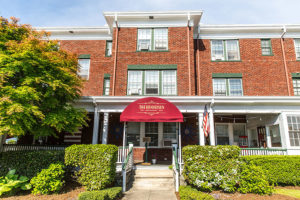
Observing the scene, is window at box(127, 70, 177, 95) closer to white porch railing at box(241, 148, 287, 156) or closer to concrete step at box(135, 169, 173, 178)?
concrete step at box(135, 169, 173, 178)

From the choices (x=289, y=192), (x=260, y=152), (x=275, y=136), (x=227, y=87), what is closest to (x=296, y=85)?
(x=227, y=87)

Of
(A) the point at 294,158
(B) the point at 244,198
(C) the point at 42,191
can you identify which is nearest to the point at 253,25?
(A) the point at 294,158

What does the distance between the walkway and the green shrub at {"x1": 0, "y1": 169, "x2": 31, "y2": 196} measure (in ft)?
13.3

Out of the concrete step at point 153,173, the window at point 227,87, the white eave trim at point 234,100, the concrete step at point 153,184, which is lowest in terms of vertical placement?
the concrete step at point 153,184

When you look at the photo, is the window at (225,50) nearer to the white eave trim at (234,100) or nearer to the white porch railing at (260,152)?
the white eave trim at (234,100)

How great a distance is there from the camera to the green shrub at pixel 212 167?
7582 millimetres

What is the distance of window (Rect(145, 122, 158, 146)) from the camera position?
43.3 feet

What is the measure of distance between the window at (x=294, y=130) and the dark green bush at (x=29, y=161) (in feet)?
38.7

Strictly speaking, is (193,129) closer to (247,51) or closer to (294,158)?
(294,158)

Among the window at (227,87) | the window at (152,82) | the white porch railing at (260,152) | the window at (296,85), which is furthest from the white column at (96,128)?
the window at (296,85)

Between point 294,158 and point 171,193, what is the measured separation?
617cm

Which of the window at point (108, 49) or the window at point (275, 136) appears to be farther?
the window at point (108, 49)

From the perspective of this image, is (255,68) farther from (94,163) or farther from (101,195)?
(101,195)

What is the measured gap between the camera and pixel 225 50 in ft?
48.5
